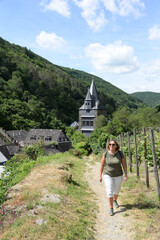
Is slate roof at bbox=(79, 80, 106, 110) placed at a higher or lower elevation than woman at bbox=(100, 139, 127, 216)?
higher

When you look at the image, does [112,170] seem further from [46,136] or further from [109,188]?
[46,136]

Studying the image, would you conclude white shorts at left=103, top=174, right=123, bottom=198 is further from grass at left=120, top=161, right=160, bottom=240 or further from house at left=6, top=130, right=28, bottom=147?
house at left=6, top=130, right=28, bottom=147

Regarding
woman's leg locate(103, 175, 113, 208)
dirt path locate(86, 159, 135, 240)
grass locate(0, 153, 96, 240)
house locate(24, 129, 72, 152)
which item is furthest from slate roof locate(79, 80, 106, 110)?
woman's leg locate(103, 175, 113, 208)

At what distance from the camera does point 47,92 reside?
99.0 meters

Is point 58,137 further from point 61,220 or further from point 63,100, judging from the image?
point 63,100

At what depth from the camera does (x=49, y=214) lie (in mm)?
4773

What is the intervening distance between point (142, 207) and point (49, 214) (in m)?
2.61

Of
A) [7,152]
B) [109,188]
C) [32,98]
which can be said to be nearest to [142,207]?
[109,188]

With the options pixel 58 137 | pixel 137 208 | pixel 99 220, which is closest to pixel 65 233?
pixel 99 220

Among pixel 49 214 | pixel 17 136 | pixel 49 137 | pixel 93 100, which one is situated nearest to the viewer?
pixel 49 214

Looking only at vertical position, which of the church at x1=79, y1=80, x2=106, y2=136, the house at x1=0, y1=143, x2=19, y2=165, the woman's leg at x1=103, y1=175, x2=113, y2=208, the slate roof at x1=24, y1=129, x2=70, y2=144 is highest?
the church at x1=79, y1=80, x2=106, y2=136

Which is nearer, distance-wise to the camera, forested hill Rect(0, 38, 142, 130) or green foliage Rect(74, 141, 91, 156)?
green foliage Rect(74, 141, 91, 156)

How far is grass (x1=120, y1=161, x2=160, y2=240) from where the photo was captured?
4297 millimetres

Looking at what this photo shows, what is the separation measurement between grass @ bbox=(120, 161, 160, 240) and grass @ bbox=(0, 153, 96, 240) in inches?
40.1
